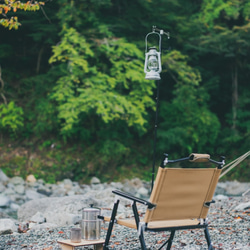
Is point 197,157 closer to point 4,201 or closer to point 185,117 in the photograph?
point 4,201

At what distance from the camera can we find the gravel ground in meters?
3.96

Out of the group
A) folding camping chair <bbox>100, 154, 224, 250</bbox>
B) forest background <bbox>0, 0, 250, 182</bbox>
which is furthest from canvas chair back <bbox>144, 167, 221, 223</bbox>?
forest background <bbox>0, 0, 250, 182</bbox>

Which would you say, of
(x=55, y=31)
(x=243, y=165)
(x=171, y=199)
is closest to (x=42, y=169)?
(x=55, y=31)

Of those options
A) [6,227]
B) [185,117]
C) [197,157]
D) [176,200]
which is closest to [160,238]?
[176,200]

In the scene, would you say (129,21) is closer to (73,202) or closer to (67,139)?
(67,139)

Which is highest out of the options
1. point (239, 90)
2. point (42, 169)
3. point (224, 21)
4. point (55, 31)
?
point (224, 21)

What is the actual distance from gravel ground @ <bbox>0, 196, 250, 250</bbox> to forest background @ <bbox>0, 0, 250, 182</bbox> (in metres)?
6.46

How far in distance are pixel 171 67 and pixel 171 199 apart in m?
9.99

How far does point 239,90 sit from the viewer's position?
15.7m

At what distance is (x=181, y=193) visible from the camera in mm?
3135

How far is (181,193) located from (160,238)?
1317mm

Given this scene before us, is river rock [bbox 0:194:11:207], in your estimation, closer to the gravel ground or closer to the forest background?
the forest background

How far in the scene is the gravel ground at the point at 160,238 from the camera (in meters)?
3.96

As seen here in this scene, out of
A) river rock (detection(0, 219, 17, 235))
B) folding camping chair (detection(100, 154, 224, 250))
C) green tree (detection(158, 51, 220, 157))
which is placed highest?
green tree (detection(158, 51, 220, 157))
